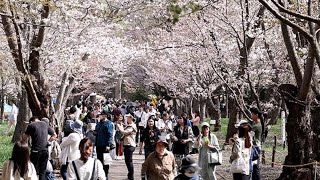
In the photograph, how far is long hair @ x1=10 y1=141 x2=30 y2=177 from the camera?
6.41 m

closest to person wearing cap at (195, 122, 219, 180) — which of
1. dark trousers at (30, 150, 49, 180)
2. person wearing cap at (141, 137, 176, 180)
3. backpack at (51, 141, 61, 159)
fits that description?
person wearing cap at (141, 137, 176, 180)

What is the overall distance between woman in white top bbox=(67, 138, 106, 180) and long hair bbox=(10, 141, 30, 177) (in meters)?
0.52

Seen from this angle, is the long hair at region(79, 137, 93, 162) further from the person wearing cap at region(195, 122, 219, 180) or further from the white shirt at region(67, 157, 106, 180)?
the person wearing cap at region(195, 122, 219, 180)

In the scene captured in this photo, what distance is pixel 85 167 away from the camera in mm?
6574

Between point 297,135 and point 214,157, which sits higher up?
point 297,135

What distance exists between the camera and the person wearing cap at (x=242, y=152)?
9164mm

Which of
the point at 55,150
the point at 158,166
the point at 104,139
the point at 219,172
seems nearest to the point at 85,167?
the point at 158,166

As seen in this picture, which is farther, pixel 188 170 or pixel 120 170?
pixel 120 170

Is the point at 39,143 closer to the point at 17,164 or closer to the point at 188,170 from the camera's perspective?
the point at 17,164

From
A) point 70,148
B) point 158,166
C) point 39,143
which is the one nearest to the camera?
point 158,166

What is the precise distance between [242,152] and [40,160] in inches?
144

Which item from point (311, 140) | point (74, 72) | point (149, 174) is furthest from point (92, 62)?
point (149, 174)

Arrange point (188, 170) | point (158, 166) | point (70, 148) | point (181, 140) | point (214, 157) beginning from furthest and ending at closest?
point (181, 140), point (70, 148), point (214, 157), point (158, 166), point (188, 170)

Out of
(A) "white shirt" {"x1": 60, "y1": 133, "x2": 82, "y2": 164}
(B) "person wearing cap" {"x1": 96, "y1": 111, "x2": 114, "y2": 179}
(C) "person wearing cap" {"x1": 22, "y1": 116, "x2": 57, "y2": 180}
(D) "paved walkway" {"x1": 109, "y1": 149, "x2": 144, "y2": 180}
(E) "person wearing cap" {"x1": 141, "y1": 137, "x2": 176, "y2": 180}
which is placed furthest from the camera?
(D) "paved walkway" {"x1": 109, "y1": 149, "x2": 144, "y2": 180}
